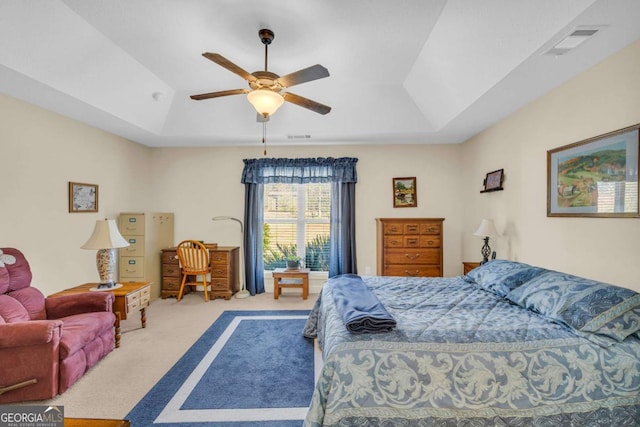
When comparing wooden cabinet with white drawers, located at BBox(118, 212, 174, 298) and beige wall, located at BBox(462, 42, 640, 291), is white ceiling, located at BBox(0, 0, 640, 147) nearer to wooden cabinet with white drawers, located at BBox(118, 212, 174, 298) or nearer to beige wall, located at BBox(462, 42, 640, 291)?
beige wall, located at BBox(462, 42, 640, 291)

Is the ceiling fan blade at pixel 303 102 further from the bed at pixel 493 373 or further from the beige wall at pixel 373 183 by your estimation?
the beige wall at pixel 373 183

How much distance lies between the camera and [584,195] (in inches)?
92.7

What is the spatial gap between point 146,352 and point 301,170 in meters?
3.16

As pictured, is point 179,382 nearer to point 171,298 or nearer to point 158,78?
point 171,298

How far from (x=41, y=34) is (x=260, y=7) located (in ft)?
5.67

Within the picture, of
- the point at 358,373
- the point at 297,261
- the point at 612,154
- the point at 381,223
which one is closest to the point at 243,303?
the point at 297,261

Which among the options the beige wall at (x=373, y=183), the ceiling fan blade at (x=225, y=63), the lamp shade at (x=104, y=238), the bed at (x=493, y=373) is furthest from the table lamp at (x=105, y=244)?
the bed at (x=493, y=373)

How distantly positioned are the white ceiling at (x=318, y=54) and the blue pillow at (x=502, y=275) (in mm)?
1616

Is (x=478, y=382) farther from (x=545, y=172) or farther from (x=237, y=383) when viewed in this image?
(x=545, y=172)

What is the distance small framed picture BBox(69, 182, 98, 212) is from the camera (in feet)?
11.2

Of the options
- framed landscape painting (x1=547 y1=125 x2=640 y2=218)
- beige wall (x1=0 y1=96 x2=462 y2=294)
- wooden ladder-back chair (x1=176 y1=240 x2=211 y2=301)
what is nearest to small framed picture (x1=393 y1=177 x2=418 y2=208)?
beige wall (x1=0 y1=96 x2=462 y2=294)

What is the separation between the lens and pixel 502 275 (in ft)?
8.22

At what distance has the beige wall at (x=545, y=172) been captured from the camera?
2.04 m

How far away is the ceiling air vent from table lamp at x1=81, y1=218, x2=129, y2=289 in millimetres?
4106
